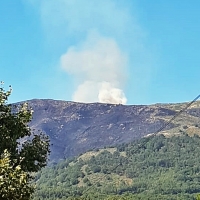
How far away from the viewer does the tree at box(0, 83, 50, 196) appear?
29.5 m

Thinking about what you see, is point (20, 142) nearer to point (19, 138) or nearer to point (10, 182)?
point (19, 138)

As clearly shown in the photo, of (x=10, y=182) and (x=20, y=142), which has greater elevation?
(x=20, y=142)

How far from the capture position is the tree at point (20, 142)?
29469 mm

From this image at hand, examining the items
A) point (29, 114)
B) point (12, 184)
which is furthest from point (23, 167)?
point (12, 184)

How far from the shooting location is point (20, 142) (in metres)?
29.7

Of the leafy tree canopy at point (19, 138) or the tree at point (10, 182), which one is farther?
the leafy tree canopy at point (19, 138)

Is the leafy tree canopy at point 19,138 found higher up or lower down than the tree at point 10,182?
higher up

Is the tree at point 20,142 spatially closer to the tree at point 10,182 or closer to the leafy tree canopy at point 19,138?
the leafy tree canopy at point 19,138

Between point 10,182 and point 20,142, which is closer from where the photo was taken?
point 10,182

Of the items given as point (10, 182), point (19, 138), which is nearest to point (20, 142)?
point (19, 138)

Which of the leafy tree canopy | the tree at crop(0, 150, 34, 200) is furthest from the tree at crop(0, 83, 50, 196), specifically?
the tree at crop(0, 150, 34, 200)

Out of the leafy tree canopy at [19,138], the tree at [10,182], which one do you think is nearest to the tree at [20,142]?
the leafy tree canopy at [19,138]

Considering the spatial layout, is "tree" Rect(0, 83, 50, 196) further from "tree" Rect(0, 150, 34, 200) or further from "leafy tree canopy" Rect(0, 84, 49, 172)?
"tree" Rect(0, 150, 34, 200)

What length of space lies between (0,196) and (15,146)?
6.35 m
